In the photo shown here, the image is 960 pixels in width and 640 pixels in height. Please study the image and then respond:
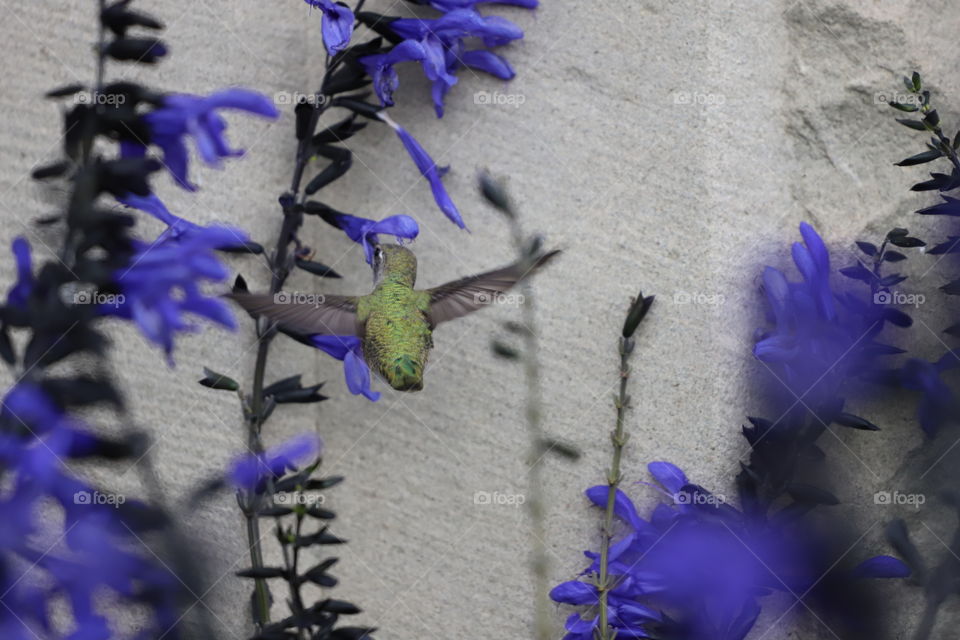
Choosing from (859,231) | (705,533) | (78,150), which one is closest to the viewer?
(78,150)

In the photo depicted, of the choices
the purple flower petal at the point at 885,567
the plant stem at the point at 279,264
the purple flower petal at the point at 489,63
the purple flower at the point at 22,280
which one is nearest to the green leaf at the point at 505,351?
the plant stem at the point at 279,264

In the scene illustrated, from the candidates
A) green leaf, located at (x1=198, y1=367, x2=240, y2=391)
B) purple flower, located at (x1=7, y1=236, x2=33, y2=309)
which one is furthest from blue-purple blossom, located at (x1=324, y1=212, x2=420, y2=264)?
purple flower, located at (x1=7, y1=236, x2=33, y2=309)

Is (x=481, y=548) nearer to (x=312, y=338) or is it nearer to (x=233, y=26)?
(x=312, y=338)

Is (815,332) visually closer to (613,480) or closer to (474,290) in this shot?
(613,480)

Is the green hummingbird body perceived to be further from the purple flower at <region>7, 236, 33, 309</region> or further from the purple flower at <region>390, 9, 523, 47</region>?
the purple flower at <region>7, 236, 33, 309</region>

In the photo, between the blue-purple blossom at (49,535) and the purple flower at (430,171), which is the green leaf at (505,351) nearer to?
the purple flower at (430,171)

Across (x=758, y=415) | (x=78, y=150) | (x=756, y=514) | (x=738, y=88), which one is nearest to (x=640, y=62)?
(x=738, y=88)
